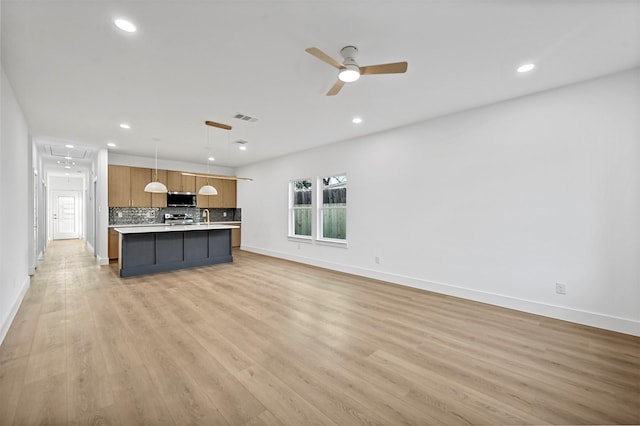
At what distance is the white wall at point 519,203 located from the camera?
301 cm

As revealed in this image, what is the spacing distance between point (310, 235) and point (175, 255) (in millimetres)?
3113

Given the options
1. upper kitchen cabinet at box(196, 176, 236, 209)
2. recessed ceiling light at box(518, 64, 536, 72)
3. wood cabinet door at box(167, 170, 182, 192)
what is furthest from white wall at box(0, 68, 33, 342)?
→ recessed ceiling light at box(518, 64, 536, 72)

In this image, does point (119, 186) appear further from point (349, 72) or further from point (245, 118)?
point (349, 72)

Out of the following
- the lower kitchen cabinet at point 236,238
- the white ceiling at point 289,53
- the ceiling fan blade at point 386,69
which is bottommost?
the lower kitchen cabinet at point 236,238

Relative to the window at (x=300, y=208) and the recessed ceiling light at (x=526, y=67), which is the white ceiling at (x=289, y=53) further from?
the window at (x=300, y=208)

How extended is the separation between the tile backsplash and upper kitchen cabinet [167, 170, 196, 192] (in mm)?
673

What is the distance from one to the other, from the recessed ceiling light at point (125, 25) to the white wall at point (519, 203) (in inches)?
158

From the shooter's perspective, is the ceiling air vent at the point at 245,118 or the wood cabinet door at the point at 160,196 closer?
the ceiling air vent at the point at 245,118

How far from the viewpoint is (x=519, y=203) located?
3625 millimetres

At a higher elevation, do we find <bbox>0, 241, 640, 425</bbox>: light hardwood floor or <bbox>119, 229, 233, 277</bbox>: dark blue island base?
<bbox>119, 229, 233, 277</bbox>: dark blue island base

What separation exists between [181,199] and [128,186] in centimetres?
138

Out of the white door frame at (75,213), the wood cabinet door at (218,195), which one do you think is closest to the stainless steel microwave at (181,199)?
the wood cabinet door at (218,195)

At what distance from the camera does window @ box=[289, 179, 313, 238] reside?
6.99 meters

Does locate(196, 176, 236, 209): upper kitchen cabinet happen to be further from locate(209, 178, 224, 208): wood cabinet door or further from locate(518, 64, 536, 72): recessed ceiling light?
locate(518, 64, 536, 72): recessed ceiling light
